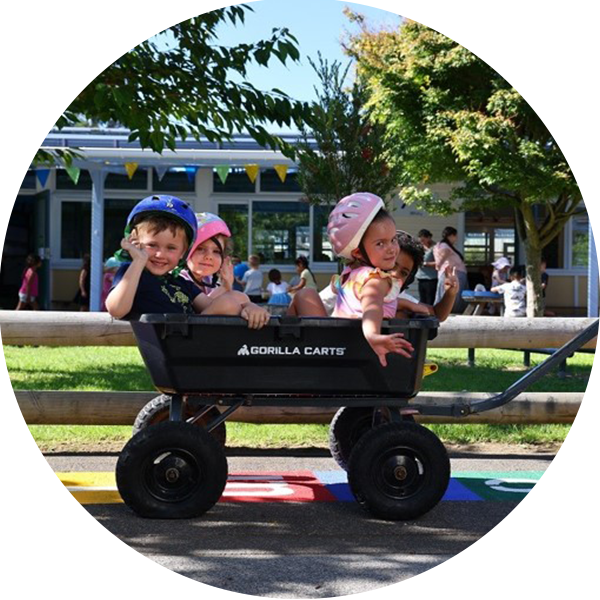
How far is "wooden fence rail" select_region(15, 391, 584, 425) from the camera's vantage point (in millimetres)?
6141

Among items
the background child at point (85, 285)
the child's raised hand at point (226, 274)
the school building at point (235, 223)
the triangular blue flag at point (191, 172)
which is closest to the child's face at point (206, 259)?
the child's raised hand at point (226, 274)

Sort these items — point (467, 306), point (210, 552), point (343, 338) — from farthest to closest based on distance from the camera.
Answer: point (467, 306) < point (343, 338) < point (210, 552)

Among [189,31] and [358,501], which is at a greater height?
[189,31]

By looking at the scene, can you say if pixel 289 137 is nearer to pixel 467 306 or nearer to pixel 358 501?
pixel 467 306

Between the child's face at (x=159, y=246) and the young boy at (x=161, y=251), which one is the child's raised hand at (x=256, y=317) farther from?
the child's face at (x=159, y=246)

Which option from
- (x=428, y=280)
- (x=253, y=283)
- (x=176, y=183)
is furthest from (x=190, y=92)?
(x=176, y=183)

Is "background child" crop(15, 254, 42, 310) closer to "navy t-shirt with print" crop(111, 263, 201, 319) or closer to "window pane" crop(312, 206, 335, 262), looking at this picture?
"window pane" crop(312, 206, 335, 262)

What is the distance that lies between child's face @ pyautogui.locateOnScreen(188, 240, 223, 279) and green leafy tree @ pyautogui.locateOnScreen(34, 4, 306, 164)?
8.77ft

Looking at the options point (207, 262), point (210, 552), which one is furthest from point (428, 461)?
point (207, 262)

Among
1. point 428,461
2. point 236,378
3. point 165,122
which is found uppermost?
point 165,122

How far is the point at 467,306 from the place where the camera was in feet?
59.5

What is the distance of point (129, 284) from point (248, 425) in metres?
2.74

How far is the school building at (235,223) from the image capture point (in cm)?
2338

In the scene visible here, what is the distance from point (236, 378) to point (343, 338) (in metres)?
0.53
